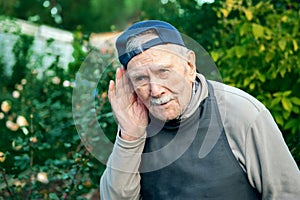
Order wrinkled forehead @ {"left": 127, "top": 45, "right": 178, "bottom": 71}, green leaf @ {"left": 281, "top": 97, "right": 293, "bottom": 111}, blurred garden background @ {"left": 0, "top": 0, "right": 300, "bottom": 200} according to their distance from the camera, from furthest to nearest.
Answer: blurred garden background @ {"left": 0, "top": 0, "right": 300, "bottom": 200}, green leaf @ {"left": 281, "top": 97, "right": 293, "bottom": 111}, wrinkled forehead @ {"left": 127, "top": 45, "right": 178, "bottom": 71}

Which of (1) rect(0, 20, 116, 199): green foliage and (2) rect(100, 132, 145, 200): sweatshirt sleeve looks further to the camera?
(1) rect(0, 20, 116, 199): green foliage

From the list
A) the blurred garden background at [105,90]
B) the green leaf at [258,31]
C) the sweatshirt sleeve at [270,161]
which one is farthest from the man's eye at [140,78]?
the green leaf at [258,31]

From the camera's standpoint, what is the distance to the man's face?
188 cm

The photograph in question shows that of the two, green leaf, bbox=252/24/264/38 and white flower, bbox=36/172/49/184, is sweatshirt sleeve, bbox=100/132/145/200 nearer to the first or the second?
white flower, bbox=36/172/49/184

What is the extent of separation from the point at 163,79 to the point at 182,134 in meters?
0.22

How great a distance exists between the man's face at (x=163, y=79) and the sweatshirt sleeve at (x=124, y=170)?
5.8 inches

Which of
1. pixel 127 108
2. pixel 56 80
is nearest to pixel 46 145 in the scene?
pixel 56 80

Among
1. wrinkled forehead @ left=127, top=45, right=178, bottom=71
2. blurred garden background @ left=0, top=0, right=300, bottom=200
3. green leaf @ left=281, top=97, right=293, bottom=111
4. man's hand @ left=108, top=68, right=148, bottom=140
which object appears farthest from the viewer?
blurred garden background @ left=0, top=0, right=300, bottom=200

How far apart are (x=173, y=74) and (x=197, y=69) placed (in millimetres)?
230

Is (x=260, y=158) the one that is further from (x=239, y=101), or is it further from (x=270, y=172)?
(x=239, y=101)

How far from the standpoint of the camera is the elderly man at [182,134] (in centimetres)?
190

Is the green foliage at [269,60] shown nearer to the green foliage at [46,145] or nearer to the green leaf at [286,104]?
the green leaf at [286,104]

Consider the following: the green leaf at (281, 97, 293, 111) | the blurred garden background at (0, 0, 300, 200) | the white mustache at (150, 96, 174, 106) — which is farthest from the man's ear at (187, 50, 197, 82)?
the green leaf at (281, 97, 293, 111)

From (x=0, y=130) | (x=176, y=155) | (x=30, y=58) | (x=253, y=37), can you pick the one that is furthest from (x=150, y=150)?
(x=30, y=58)
